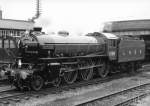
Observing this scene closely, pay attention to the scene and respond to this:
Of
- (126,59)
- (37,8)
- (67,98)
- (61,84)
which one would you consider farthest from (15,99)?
(37,8)

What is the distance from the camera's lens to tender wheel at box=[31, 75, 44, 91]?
10.7m

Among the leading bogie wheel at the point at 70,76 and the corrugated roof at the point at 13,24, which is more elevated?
the corrugated roof at the point at 13,24

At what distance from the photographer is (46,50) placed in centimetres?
1103

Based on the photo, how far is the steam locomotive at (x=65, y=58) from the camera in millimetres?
10766

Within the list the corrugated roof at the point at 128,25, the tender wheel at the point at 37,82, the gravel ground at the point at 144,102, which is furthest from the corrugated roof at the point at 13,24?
the gravel ground at the point at 144,102

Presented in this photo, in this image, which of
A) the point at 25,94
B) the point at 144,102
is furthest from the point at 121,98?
the point at 25,94

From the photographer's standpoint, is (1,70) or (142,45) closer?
(1,70)

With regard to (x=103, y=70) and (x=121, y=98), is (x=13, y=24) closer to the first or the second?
(x=103, y=70)

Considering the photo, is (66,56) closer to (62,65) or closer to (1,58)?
(62,65)

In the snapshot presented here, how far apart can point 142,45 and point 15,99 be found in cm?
1192

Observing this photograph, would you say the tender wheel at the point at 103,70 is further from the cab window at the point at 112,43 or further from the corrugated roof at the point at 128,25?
the corrugated roof at the point at 128,25

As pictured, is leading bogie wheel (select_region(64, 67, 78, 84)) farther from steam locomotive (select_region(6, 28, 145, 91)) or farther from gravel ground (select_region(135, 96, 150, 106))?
gravel ground (select_region(135, 96, 150, 106))

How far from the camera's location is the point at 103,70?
595 inches

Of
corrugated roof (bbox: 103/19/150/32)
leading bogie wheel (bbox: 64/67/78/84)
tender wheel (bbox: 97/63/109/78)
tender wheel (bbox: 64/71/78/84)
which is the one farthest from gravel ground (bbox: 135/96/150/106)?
corrugated roof (bbox: 103/19/150/32)
